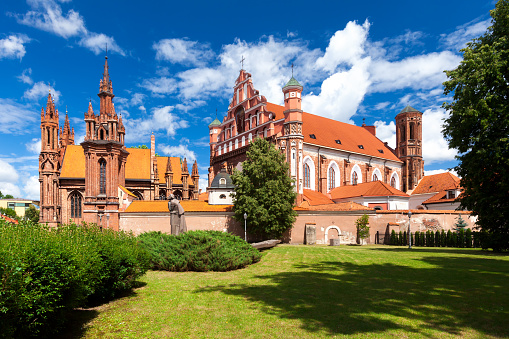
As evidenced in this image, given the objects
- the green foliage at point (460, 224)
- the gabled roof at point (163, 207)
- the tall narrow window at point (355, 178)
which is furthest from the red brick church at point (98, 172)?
the green foliage at point (460, 224)

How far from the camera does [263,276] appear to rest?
46.2ft

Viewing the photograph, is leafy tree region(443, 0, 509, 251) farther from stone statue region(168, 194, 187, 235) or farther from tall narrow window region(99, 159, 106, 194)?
tall narrow window region(99, 159, 106, 194)

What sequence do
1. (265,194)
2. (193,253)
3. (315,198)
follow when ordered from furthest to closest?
(315,198), (265,194), (193,253)

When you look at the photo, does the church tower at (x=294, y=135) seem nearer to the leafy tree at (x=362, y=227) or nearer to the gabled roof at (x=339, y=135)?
the gabled roof at (x=339, y=135)

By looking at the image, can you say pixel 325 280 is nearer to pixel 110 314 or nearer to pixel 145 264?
pixel 145 264

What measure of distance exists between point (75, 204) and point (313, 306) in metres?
40.9

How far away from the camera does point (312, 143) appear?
4169cm

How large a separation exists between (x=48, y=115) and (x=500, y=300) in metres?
48.7

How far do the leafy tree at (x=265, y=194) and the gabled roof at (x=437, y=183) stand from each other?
24.9m

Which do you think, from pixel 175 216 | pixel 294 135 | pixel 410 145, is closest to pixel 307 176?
pixel 294 135

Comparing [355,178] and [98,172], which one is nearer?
[98,172]

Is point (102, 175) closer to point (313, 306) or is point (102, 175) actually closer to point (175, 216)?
point (175, 216)

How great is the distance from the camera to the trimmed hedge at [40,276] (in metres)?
5.41

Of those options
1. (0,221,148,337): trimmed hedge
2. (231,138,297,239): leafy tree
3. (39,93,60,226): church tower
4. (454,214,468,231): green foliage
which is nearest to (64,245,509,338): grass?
(0,221,148,337): trimmed hedge
